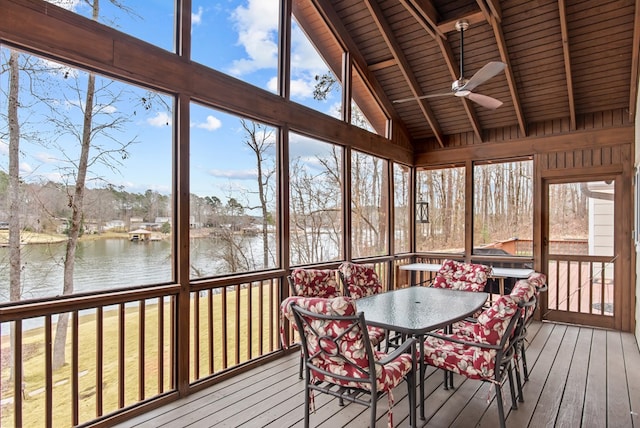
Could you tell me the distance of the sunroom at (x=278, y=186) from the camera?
2.57 m

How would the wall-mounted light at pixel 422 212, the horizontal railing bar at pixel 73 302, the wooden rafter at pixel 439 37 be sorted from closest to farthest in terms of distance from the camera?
the horizontal railing bar at pixel 73 302, the wooden rafter at pixel 439 37, the wall-mounted light at pixel 422 212

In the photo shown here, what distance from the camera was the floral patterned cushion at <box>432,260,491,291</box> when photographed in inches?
166

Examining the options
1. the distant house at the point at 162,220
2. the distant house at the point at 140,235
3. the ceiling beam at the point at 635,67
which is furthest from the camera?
the ceiling beam at the point at 635,67

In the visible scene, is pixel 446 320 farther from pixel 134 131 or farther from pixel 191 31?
pixel 191 31

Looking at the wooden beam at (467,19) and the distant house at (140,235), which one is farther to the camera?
the wooden beam at (467,19)

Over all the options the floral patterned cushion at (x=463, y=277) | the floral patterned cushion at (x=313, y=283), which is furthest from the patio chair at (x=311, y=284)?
the floral patterned cushion at (x=463, y=277)

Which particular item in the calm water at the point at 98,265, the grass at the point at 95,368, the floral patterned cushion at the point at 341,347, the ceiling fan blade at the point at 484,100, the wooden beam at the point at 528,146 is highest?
the ceiling fan blade at the point at 484,100

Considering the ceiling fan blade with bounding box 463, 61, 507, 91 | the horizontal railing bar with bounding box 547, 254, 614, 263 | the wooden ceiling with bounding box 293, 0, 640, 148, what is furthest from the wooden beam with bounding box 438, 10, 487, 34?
the horizontal railing bar with bounding box 547, 254, 614, 263

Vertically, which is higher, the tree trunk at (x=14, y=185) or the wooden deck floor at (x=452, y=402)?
the tree trunk at (x=14, y=185)

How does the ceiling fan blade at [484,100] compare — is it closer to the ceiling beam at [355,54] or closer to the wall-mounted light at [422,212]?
the ceiling beam at [355,54]

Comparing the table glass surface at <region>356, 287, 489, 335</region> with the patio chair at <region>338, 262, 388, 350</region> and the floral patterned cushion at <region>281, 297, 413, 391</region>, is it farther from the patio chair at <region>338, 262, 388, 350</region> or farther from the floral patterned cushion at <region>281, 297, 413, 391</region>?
the patio chair at <region>338, 262, 388, 350</region>

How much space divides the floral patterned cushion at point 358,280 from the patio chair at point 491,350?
1405 millimetres

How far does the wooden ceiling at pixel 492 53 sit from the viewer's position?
4.19m

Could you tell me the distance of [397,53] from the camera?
5.11 meters
